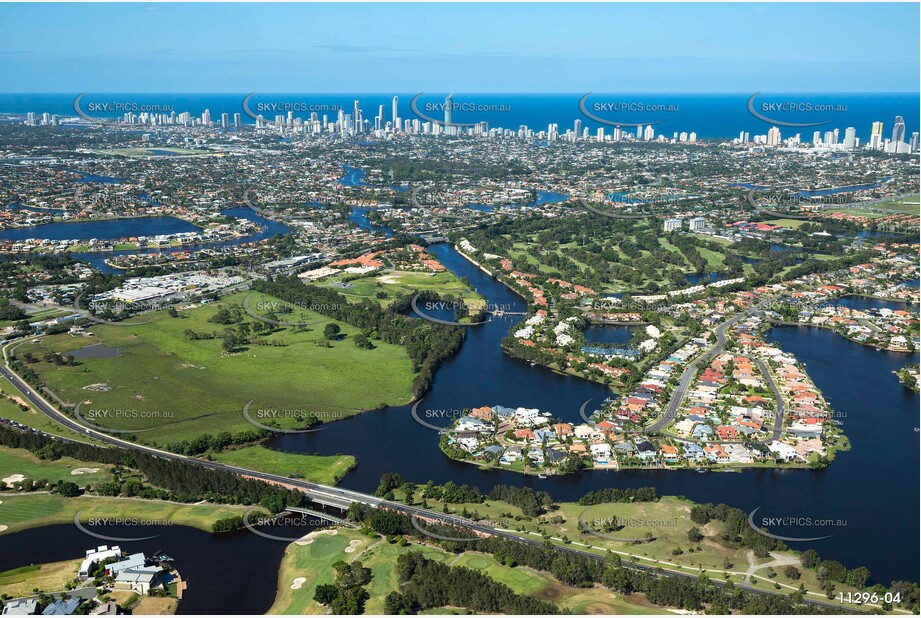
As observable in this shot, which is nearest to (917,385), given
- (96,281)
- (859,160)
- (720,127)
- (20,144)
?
(96,281)

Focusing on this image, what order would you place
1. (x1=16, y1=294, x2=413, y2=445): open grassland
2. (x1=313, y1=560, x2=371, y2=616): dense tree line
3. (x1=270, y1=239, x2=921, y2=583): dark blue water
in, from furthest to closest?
(x1=16, y1=294, x2=413, y2=445): open grassland, (x1=270, y1=239, x2=921, y2=583): dark blue water, (x1=313, y1=560, x2=371, y2=616): dense tree line

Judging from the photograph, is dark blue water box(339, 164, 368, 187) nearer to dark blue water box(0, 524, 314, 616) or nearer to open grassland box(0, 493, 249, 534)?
open grassland box(0, 493, 249, 534)

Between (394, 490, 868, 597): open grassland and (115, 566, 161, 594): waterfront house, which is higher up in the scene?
(394, 490, 868, 597): open grassland

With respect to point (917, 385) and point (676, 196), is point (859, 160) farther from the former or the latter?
point (917, 385)

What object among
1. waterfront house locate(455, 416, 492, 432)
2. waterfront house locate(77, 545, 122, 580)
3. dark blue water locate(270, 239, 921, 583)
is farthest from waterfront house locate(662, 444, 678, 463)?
waterfront house locate(77, 545, 122, 580)

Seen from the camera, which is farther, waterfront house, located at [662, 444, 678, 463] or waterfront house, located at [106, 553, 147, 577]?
waterfront house, located at [662, 444, 678, 463]

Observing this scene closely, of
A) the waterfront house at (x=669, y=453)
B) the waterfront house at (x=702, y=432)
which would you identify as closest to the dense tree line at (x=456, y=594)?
the waterfront house at (x=669, y=453)

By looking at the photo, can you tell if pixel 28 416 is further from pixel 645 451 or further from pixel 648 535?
pixel 648 535

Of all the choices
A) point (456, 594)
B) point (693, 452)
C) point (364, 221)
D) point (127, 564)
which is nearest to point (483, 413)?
point (693, 452)
